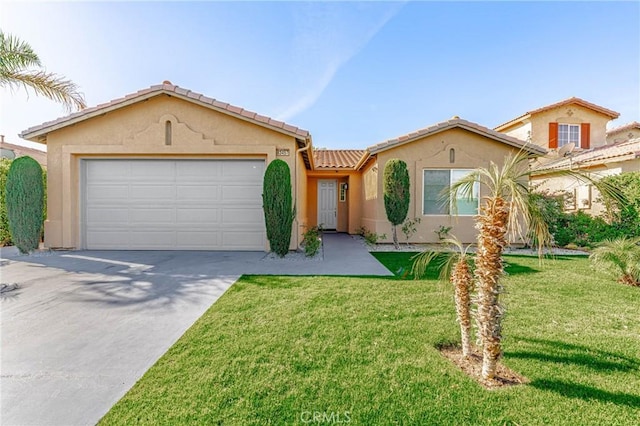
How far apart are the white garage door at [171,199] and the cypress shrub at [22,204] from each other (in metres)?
1.26

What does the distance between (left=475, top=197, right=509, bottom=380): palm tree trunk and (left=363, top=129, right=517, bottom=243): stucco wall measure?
8.66m

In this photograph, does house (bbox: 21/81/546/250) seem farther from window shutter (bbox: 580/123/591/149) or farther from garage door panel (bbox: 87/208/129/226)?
window shutter (bbox: 580/123/591/149)

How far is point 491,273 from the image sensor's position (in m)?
2.49

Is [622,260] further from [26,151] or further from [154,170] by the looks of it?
[26,151]

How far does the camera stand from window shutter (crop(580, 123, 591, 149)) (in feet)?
57.0

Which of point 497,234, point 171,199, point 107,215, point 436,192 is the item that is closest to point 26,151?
point 107,215

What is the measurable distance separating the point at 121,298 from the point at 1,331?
1.44m

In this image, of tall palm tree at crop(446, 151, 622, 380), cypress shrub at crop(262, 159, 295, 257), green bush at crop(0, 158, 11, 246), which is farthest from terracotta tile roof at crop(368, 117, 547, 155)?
green bush at crop(0, 158, 11, 246)

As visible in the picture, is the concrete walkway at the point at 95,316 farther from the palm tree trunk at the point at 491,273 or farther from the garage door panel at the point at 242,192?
the palm tree trunk at the point at 491,273

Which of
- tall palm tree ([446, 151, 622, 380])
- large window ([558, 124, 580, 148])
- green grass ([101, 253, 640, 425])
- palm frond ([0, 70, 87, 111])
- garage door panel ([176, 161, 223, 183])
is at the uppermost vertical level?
large window ([558, 124, 580, 148])

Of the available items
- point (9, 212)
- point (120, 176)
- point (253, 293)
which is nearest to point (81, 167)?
point (120, 176)

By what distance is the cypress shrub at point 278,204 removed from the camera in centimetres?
843

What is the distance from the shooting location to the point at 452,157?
35.9 ft

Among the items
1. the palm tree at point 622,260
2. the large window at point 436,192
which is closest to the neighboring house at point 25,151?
the large window at point 436,192
